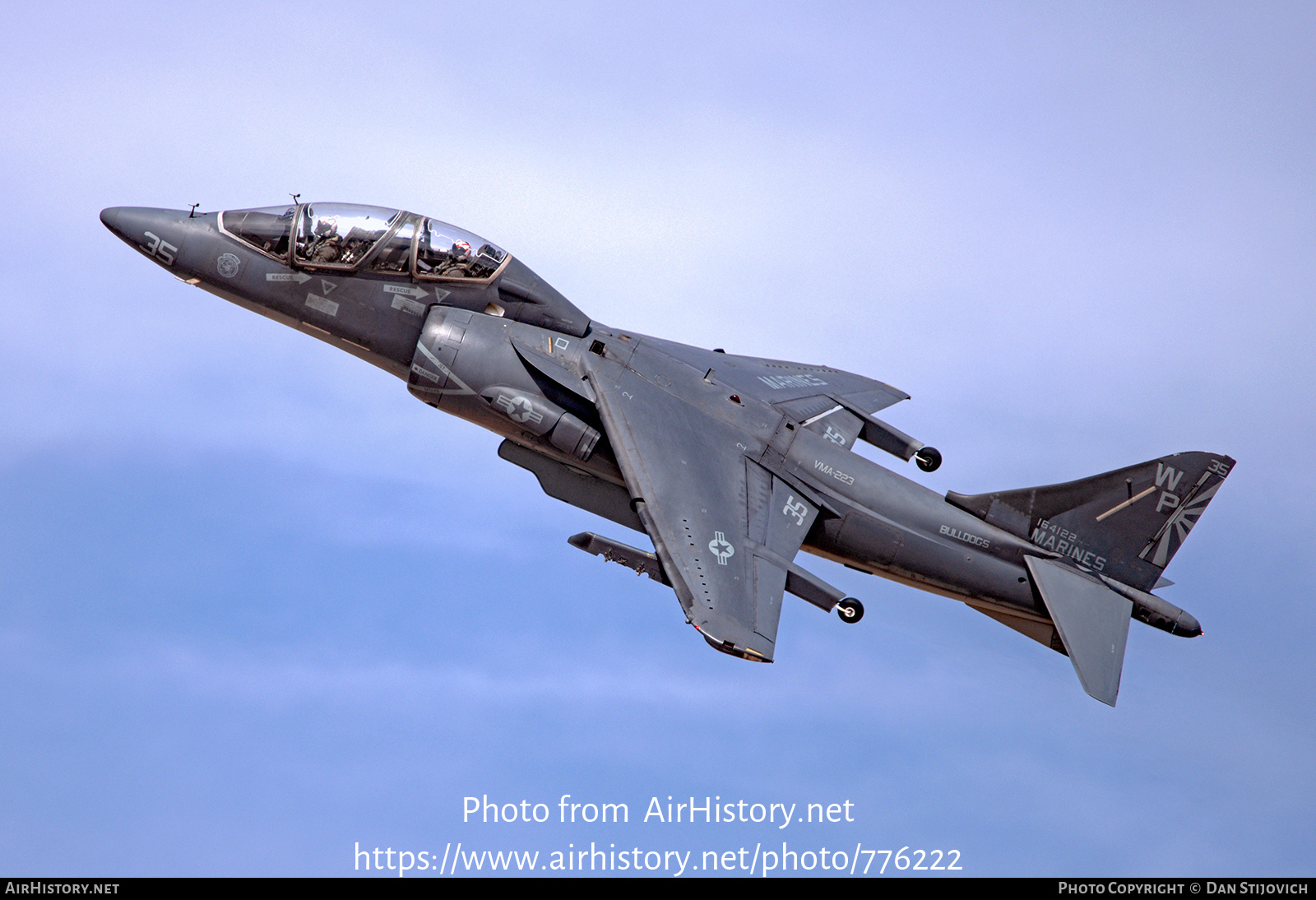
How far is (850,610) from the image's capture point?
1961 centimetres

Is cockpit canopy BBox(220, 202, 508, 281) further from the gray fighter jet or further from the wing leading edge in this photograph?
the wing leading edge

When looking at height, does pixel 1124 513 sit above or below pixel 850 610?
above

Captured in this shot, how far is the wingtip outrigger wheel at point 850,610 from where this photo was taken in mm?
19500

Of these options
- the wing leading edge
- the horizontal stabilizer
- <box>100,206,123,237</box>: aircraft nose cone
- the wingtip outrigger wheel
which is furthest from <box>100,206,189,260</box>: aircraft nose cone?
the horizontal stabilizer

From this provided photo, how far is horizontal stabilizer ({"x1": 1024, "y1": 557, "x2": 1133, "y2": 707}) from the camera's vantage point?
66.1 ft

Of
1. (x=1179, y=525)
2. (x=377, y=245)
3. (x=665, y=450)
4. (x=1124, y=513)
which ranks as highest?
(x=377, y=245)

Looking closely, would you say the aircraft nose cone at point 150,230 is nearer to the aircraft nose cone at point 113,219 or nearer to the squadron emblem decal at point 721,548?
the aircraft nose cone at point 113,219

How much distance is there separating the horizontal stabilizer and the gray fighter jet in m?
0.03

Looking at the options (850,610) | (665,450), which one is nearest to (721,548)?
(665,450)

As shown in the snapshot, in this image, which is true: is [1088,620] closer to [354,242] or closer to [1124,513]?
[1124,513]

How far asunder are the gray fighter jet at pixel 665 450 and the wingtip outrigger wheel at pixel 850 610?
0.19 ft

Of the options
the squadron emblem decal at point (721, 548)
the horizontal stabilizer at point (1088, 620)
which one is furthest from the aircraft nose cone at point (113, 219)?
the horizontal stabilizer at point (1088, 620)

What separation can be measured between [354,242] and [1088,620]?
12.2 m

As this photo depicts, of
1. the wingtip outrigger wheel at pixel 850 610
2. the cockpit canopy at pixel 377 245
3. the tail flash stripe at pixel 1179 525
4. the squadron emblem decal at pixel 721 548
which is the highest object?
the cockpit canopy at pixel 377 245
